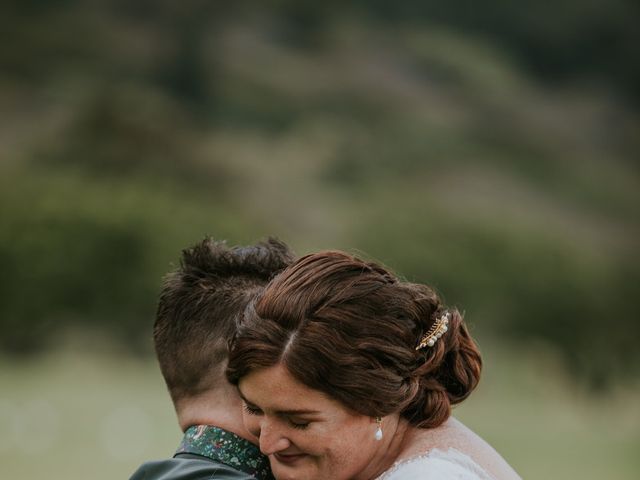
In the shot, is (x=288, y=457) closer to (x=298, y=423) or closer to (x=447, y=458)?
(x=298, y=423)

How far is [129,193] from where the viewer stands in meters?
31.1

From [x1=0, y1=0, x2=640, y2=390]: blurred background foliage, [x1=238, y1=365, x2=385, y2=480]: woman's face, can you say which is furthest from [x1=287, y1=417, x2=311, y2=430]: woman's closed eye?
[x1=0, y1=0, x2=640, y2=390]: blurred background foliage

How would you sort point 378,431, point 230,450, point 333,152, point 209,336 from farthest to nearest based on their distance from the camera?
point 333,152, point 209,336, point 230,450, point 378,431

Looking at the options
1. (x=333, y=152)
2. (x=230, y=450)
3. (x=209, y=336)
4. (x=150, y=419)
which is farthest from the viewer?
(x=333, y=152)

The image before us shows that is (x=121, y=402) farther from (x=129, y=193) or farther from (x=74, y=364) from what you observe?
(x=129, y=193)

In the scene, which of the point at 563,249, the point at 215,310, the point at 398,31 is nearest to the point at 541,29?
the point at 398,31

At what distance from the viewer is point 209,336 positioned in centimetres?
344

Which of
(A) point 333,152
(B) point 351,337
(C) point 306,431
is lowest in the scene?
Answer: (A) point 333,152

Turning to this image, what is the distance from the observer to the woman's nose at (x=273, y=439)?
2.93m

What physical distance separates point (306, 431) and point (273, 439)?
0.09 metres

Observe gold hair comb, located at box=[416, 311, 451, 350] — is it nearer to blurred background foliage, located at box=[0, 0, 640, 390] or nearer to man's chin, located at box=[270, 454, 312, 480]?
man's chin, located at box=[270, 454, 312, 480]

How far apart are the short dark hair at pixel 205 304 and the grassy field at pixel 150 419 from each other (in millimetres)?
14778

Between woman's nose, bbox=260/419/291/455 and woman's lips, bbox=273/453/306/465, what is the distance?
4cm

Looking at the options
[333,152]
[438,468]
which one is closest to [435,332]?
[438,468]
